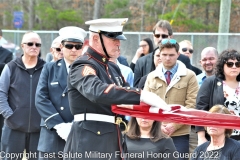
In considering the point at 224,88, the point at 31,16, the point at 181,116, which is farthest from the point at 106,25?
the point at 31,16

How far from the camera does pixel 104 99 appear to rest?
4746 mm

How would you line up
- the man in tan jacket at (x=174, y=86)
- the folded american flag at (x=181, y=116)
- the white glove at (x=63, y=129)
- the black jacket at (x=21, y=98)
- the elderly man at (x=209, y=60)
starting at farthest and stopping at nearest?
1. the elderly man at (x=209, y=60)
2. the black jacket at (x=21, y=98)
3. the man in tan jacket at (x=174, y=86)
4. the white glove at (x=63, y=129)
5. the folded american flag at (x=181, y=116)

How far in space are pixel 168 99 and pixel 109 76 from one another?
99.0 inches

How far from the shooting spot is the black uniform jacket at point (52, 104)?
704cm

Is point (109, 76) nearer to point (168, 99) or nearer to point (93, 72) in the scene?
point (93, 72)

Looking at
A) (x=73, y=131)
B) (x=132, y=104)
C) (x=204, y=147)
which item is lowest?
(x=204, y=147)

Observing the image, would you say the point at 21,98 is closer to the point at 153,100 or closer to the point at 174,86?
the point at 174,86

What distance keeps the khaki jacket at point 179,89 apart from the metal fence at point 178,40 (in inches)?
284

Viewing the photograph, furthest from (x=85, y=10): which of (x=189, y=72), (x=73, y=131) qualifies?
(x=73, y=131)

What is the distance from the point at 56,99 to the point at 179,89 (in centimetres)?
159

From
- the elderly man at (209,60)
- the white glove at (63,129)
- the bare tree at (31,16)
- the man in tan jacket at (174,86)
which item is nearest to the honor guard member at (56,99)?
Result: the white glove at (63,129)

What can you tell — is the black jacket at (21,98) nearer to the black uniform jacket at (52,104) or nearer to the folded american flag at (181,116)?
the black uniform jacket at (52,104)

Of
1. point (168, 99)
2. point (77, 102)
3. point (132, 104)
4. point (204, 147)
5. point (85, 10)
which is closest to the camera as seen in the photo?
point (132, 104)

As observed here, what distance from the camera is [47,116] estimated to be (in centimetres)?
701
